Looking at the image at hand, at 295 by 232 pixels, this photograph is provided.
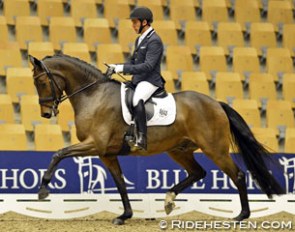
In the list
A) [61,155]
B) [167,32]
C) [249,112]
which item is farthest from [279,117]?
[61,155]

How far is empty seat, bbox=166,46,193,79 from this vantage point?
13568 mm

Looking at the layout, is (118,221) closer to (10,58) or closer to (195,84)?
(195,84)

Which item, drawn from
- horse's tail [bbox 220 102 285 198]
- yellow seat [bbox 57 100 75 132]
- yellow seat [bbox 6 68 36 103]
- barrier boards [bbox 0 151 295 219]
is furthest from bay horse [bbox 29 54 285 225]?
yellow seat [bbox 6 68 36 103]

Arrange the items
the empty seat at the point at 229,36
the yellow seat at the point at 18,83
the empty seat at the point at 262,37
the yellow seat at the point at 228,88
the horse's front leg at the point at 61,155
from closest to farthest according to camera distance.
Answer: the horse's front leg at the point at 61,155
the yellow seat at the point at 18,83
the yellow seat at the point at 228,88
the empty seat at the point at 229,36
the empty seat at the point at 262,37

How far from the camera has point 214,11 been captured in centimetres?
1498

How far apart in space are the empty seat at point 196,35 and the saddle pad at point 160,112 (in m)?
5.26

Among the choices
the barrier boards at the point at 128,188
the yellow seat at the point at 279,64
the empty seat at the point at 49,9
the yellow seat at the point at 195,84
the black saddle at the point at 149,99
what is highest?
the empty seat at the point at 49,9

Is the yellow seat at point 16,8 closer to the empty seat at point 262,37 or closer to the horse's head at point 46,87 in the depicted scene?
the empty seat at point 262,37

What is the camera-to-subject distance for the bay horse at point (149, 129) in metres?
8.89

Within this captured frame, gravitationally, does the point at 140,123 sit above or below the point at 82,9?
below

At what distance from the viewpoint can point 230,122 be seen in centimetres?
951

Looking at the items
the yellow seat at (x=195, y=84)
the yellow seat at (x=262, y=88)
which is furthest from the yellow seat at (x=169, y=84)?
the yellow seat at (x=262, y=88)

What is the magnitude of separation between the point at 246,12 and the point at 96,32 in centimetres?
302

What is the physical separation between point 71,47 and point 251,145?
4.70 metres
